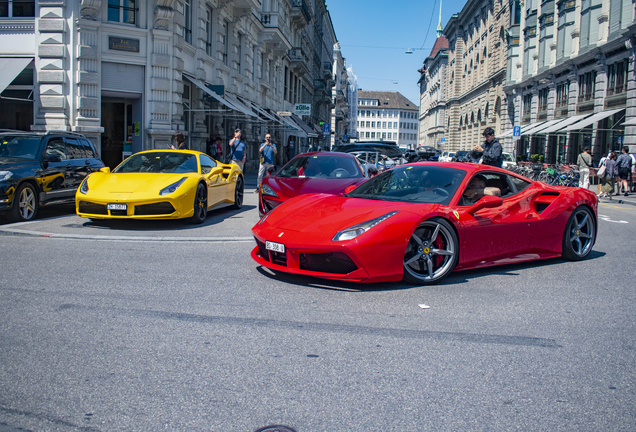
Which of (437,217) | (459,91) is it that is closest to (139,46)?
(437,217)

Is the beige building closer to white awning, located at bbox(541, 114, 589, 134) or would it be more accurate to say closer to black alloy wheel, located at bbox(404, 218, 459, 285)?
white awning, located at bbox(541, 114, 589, 134)

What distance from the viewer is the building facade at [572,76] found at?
30078 millimetres

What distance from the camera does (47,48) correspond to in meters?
17.2

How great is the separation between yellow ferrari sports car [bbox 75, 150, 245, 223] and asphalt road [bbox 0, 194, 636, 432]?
238cm

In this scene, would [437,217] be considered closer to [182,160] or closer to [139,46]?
[182,160]

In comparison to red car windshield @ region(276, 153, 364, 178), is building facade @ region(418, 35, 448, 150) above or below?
above

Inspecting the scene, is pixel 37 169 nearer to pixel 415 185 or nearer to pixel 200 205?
pixel 200 205

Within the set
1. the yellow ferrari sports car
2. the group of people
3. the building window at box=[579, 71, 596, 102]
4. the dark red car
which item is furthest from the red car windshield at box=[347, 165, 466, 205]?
the building window at box=[579, 71, 596, 102]

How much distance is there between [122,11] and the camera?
1819cm

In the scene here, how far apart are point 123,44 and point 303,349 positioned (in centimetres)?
1660

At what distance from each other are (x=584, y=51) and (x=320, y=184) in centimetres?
3100

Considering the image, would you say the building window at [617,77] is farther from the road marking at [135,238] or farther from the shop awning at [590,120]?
the road marking at [135,238]

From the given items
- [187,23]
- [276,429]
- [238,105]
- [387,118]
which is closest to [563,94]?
[238,105]

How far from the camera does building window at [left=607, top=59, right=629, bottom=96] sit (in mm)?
29938
